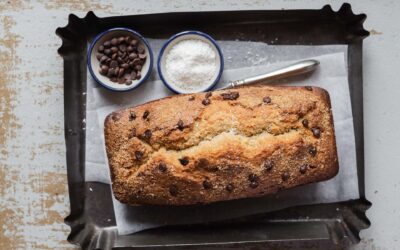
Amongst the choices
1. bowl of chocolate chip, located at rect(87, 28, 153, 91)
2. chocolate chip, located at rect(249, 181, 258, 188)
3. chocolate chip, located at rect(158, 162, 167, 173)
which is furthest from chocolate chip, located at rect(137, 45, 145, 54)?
chocolate chip, located at rect(249, 181, 258, 188)

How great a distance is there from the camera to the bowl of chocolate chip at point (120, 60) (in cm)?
202

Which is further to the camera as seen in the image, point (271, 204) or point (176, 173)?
point (271, 204)

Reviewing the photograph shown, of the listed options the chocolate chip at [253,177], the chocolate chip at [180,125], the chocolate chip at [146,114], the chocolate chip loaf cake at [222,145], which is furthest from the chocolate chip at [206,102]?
the chocolate chip at [253,177]

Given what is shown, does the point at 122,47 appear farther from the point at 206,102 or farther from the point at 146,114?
the point at 206,102

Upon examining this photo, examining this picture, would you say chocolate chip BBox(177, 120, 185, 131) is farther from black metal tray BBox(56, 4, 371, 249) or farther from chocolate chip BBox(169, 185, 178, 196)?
black metal tray BBox(56, 4, 371, 249)

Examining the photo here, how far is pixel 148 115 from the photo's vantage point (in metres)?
1.89

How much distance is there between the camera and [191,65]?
2004mm

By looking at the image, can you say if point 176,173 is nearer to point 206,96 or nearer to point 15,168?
point 206,96

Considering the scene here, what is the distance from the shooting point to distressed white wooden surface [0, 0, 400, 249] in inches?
83.4

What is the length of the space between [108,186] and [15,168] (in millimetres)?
436

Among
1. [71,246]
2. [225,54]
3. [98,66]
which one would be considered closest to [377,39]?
[225,54]

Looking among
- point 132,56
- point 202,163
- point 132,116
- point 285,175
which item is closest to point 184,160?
point 202,163

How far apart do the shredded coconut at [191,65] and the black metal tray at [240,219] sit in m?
0.14

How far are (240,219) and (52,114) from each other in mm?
955
